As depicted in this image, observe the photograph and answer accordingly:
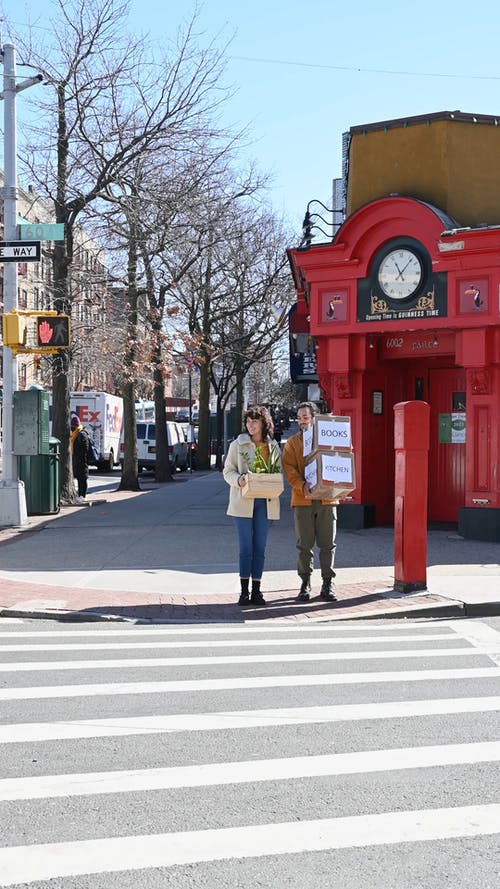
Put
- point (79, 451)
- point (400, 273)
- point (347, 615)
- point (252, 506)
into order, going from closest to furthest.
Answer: point (347, 615) → point (252, 506) → point (400, 273) → point (79, 451)

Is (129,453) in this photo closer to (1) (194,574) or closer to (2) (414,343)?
(2) (414,343)

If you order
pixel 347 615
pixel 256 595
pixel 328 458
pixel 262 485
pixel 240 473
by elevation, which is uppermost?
pixel 328 458

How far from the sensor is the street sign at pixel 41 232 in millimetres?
15766

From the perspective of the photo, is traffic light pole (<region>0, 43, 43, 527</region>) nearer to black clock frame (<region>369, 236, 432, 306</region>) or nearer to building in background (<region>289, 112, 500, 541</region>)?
building in background (<region>289, 112, 500, 541</region>)

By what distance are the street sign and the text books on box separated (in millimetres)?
7454

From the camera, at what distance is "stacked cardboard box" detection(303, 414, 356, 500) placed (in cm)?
1015

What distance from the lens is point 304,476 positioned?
412 inches

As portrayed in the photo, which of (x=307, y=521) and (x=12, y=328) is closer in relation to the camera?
(x=307, y=521)

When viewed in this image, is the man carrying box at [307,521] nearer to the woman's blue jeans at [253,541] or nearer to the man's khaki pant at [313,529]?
the man's khaki pant at [313,529]

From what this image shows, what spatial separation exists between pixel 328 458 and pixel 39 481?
1011 cm

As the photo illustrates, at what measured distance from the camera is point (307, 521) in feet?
34.2

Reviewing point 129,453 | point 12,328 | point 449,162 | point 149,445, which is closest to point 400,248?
point 449,162

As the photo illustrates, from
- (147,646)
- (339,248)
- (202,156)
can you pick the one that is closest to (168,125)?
(202,156)

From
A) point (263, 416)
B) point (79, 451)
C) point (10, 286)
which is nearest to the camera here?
point (263, 416)
